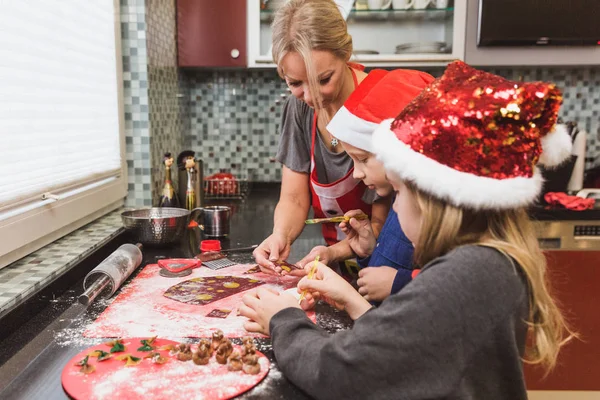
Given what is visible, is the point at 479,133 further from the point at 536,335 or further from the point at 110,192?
the point at 110,192

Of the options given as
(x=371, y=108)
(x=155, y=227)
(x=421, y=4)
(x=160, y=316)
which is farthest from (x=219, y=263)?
(x=421, y=4)

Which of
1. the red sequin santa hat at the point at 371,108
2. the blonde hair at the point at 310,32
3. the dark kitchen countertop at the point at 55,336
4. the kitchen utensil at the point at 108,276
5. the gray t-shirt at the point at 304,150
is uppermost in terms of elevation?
the blonde hair at the point at 310,32

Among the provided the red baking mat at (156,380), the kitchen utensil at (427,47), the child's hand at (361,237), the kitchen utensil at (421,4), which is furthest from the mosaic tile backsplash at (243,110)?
the red baking mat at (156,380)

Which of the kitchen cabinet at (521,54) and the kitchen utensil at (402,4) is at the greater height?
the kitchen utensil at (402,4)

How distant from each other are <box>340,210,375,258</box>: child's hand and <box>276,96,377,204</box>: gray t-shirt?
120mm

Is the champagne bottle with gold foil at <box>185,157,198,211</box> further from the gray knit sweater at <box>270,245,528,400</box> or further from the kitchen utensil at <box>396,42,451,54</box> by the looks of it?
the gray knit sweater at <box>270,245,528,400</box>

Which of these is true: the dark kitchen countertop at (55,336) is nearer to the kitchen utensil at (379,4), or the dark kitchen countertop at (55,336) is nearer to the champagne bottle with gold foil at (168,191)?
the champagne bottle with gold foil at (168,191)

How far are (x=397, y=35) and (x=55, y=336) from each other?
6.91 feet

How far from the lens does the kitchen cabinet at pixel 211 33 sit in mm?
2484

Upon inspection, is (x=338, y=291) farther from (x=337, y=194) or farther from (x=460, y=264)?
(x=337, y=194)

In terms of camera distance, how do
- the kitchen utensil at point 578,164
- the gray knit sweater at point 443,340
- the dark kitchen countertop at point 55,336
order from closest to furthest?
the gray knit sweater at point 443,340 → the dark kitchen countertop at point 55,336 → the kitchen utensil at point 578,164

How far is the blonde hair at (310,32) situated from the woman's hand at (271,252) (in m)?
0.39

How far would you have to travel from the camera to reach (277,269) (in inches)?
52.2

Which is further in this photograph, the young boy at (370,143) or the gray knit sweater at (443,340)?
the young boy at (370,143)
